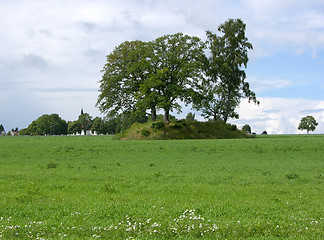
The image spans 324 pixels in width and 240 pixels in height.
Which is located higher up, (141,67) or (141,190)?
(141,67)

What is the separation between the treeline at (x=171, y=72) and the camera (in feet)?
206

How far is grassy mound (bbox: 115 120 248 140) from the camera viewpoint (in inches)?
2203

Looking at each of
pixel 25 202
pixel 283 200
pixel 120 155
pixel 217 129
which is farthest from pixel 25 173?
pixel 217 129

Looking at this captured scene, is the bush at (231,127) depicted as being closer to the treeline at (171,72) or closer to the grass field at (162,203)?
the treeline at (171,72)

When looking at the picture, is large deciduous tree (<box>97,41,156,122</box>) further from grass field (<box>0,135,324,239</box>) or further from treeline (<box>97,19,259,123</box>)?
grass field (<box>0,135,324,239</box>)

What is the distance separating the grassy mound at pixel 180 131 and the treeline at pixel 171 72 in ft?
13.1

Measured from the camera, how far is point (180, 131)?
5766 centimetres

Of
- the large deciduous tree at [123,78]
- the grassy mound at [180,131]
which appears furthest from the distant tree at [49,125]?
the grassy mound at [180,131]

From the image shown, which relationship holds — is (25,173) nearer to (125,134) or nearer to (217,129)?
(125,134)

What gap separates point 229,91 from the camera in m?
72.7

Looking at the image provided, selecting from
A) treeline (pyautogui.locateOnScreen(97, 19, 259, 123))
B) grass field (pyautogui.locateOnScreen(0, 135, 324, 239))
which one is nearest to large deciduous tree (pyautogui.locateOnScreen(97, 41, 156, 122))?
treeline (pyautogui.locateOnScreen(97, 19, 259, 123))

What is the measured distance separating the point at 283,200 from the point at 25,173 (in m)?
14.5

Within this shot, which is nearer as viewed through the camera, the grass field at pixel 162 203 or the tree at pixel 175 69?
the grass field at pixel 162 203

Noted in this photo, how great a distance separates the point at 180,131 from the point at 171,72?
40.5ft
